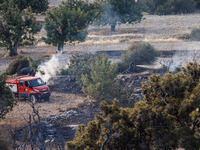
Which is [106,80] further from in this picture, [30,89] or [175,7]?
[175,7]

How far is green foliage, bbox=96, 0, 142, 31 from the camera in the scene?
50406 mm

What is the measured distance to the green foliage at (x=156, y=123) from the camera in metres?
7.57

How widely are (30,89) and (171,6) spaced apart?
174 feet

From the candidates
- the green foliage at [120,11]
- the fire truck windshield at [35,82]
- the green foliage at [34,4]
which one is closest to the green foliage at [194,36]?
the green foliage at [120,11]

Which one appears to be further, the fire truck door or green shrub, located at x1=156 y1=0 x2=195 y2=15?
green shrub, located at x1=156 y1=0 x2=195 y2=15

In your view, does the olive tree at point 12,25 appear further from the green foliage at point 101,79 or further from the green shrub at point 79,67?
the green foliage at point 101,79

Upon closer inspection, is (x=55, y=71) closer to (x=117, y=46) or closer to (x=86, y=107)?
(x=86, y=107)

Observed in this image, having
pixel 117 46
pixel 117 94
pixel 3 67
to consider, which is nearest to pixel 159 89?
A: pixel 117 94

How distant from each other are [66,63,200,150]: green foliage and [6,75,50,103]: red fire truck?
11.3 m

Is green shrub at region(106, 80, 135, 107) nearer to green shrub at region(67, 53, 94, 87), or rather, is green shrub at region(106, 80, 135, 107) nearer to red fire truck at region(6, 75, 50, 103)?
green shrub at region(67, 53, 94, 87)

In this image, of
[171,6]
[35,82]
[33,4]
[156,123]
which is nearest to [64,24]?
[33,4]

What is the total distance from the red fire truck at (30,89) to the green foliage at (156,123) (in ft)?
37.0

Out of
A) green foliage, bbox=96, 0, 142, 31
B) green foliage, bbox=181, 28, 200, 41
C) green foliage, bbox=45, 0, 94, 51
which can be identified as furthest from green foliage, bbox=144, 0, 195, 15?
green foliage, bbox=45, 0, 94, 51

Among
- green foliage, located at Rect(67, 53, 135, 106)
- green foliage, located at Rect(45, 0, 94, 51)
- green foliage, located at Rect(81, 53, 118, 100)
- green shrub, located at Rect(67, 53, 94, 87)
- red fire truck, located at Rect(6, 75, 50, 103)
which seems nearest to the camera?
green foliage, located at Rect(67, 53, 135, 106)
